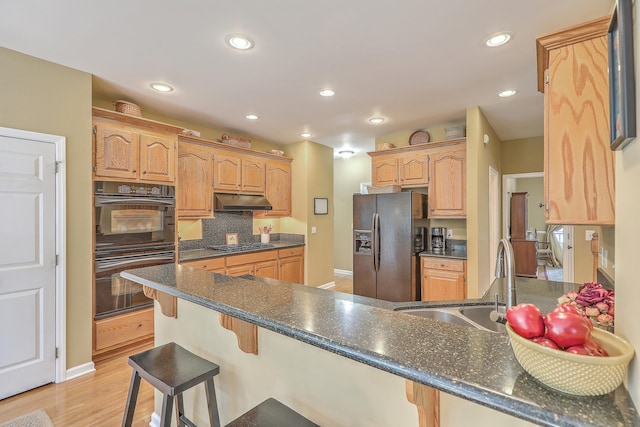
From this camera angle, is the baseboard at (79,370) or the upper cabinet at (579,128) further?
the baseboard at (79,370)

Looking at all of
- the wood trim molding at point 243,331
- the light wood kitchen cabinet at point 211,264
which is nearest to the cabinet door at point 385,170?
the light wood kitchen cabinet at point 211,264

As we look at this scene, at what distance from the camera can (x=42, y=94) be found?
2436mm

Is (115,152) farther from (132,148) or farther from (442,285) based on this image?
(442,285)

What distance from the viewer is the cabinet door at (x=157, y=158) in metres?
3.16

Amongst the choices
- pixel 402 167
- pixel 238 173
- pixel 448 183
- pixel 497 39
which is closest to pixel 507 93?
pixel 497 39

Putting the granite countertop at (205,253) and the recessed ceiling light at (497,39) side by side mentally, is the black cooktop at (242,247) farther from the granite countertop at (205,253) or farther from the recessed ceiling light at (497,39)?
the recessed ceiling light at (497,39)

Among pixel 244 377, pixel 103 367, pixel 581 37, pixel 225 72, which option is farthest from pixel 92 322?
pixel 581 37

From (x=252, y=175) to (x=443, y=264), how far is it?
9.50 ft

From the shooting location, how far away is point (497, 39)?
2168 millimetres

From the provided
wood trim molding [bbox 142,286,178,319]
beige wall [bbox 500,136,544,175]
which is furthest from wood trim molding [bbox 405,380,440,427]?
beige wall [bbox 500,136,544,175]

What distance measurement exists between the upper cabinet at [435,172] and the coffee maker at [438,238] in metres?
0.36

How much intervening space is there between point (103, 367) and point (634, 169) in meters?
3.67

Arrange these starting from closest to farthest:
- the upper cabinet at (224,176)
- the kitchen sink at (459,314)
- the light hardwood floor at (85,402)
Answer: the kitchen sink at (459,314) → the light hardwood floor at (85,402) → the upper cabinet at (224,176)

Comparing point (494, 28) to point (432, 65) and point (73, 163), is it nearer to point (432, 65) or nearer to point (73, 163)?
point (432, 65)
